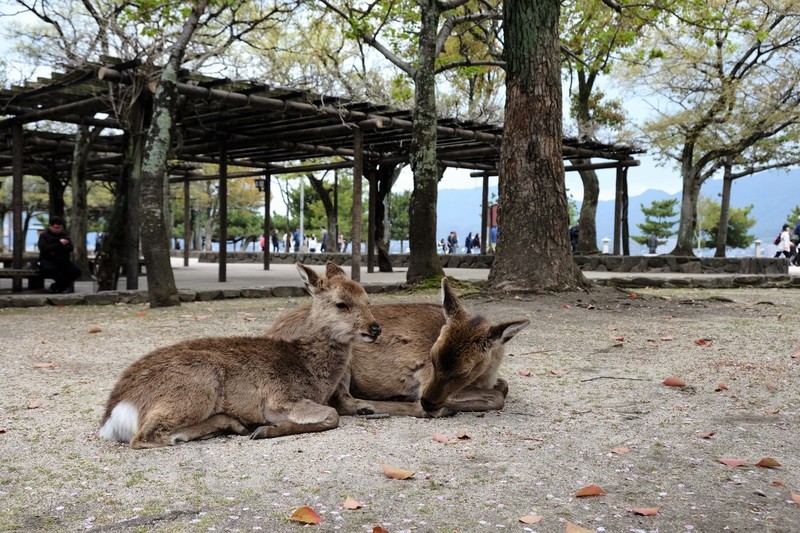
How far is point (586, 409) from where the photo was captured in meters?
5.10

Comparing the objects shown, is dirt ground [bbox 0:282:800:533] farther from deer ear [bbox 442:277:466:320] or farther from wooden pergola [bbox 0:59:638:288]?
wooden pergola [bbox 0:59:638:288]

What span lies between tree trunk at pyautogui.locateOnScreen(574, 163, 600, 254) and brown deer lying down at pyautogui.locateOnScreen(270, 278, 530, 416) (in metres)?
22.2

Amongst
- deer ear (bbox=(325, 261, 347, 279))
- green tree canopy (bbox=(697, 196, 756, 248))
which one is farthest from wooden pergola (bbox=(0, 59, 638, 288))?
green tree canopy (bbox=(697, 196, 756, 248))

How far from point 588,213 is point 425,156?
1439 centimetres

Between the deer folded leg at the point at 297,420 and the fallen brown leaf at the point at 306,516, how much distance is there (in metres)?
1.19

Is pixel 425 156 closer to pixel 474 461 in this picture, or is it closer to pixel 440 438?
pixel 440 438

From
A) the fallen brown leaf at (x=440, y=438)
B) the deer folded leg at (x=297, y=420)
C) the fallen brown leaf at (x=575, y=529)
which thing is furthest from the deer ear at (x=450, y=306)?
the fallen brown leaf at (x=575, y=529)

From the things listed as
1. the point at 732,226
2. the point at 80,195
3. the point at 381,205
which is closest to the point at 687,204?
the point at 381,205

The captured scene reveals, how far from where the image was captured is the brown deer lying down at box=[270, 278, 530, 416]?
14.9ft

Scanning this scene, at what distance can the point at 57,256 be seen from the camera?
13414mm

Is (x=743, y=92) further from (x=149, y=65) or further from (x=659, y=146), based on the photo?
(x=149, y=65)

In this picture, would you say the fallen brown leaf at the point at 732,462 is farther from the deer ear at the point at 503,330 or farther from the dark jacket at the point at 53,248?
the dark jacket at the point at 53,248

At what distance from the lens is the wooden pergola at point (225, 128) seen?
12867 mm

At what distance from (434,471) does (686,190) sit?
26984 millimetres
